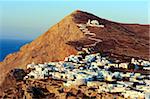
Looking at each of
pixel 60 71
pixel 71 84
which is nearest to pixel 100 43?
pixel 60 71

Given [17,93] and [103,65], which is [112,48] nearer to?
[103,65]

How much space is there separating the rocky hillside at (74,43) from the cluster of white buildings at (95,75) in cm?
460

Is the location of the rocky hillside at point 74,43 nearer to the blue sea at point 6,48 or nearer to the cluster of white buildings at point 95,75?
the cluster of white buildings at point 95,75

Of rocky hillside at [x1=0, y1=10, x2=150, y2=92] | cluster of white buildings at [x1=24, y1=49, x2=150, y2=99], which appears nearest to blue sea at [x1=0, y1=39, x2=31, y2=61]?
rocky hillside at [x1=0, y1=10, x2=150, y2=92]

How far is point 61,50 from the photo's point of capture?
58031 mm

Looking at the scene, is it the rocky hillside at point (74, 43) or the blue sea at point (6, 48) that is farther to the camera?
the blue sea at point (6, 48)

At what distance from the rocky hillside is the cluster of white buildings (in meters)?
4.60

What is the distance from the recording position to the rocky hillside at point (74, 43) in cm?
5828

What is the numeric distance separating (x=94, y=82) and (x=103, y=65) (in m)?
7.83

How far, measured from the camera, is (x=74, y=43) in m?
59.4

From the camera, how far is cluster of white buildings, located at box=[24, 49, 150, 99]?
137 feet

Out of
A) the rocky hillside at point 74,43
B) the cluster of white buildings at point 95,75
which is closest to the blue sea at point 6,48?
the rocky hillside at point 74,43

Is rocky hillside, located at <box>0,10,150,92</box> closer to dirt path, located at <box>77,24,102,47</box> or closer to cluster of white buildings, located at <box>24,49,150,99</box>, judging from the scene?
dirt path, located at <box>77,24,102,47</box>

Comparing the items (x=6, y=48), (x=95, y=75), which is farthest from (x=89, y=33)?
(x=6, y=48)
